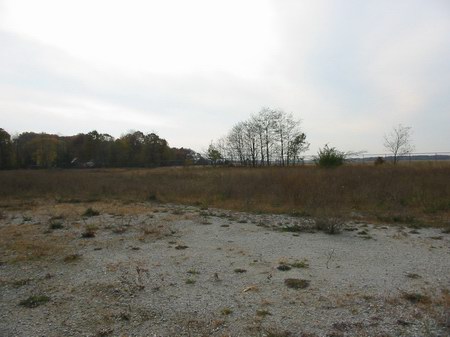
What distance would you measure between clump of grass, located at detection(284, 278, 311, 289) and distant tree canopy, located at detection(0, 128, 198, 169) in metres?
57.0

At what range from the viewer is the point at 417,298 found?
14.7 feet

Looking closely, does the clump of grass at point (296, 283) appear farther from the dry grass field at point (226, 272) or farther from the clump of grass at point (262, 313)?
the clump of grass at point (262, 313)

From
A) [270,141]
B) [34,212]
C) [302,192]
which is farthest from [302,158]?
[34,212]

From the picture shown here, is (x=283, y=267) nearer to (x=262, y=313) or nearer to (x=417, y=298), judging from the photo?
(x=262, y=313)

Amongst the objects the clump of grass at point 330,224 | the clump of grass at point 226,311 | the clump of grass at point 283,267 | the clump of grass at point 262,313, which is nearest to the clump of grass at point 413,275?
the clump of grass at point 283,267

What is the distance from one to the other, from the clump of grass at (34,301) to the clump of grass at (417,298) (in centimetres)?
495

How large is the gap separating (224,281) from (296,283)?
1119 mm

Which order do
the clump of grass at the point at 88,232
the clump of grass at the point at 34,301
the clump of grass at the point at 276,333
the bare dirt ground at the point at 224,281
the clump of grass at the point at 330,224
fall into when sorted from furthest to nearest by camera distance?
the clump of grass at the point at 330,224
the clump of grass at the point at 88,232
the clump of grass at the point at 34,301
the bare dirt ground at the point at 224,281
the clump of grass at the point at 276,333

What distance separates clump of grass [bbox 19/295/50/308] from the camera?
4555mm

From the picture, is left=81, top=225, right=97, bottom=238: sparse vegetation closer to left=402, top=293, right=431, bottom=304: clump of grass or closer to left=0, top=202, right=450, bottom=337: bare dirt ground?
left=0, top=202, right=450, bottom=337: bare dirt ground

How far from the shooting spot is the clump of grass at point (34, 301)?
455 cm

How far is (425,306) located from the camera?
425cm

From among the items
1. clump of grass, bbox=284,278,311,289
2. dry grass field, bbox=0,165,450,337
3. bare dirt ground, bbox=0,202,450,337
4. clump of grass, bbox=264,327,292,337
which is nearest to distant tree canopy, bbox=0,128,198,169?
dry grass field, bbox=0,165,450,337

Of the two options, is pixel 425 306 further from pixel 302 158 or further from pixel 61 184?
pixel 302 158
